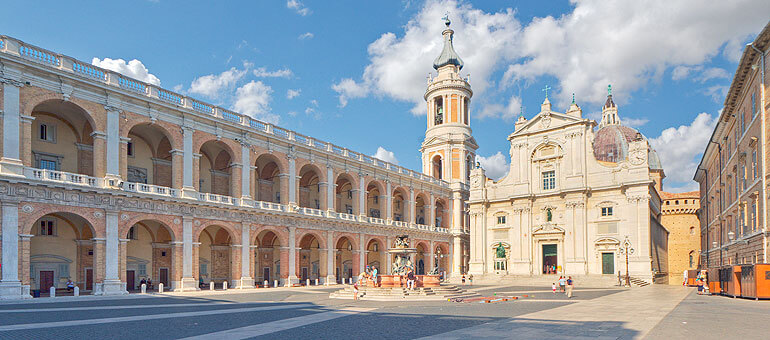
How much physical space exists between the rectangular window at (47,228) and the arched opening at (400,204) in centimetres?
3581

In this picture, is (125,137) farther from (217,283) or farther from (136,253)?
(217,283)

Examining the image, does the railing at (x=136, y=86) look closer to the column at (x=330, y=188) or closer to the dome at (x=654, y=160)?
the column at (x=330, y=188)

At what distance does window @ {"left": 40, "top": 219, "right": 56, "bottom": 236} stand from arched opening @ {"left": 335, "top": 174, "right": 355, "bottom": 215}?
28881 mm

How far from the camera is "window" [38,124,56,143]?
114 feet

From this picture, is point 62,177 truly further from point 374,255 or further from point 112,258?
point 374,255

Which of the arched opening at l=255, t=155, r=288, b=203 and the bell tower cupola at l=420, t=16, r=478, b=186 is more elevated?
the bell tower cupola at l=420, t=16, r=478, b=186

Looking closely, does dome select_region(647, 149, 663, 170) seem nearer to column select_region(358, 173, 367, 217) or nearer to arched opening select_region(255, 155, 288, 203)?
column select_region(358, 173, 367, 217)

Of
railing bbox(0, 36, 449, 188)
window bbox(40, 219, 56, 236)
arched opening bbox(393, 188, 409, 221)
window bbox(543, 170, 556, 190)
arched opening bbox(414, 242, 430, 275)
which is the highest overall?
railing bbox(0, 36, 449, 188)

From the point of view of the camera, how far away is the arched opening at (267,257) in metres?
49.1

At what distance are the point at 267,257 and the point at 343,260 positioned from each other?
444 inches

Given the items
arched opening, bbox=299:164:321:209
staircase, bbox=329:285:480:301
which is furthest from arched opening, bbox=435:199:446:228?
staircase, bbox=329:285:480:301

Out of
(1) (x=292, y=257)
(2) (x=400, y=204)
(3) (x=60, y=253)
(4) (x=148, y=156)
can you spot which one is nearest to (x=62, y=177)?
(3) (x=60, y=253)

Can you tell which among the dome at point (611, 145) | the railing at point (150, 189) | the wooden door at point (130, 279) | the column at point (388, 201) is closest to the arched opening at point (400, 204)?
the column at point (388, 201)

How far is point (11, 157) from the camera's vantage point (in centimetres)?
2925
